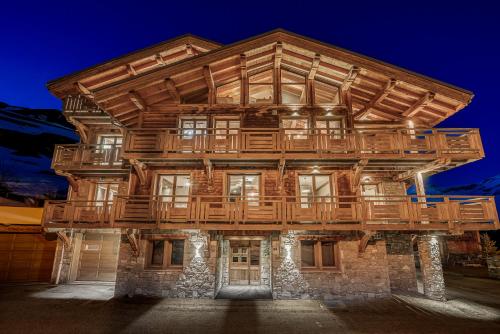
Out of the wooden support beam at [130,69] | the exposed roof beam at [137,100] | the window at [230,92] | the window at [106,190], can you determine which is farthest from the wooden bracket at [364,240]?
the wooden support beam at [130,69]

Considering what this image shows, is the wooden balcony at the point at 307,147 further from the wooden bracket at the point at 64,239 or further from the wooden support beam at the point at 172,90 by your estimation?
the wooden bracket at the point at 64,239

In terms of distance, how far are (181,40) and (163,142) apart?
8279 mm

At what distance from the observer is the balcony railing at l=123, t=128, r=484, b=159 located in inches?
481

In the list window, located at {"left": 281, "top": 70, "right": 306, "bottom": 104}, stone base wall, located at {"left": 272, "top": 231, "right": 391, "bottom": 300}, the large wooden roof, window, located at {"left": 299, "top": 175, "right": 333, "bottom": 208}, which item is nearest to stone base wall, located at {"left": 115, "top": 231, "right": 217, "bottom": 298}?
stone base wall, located at {"left": 272, "top": 231, "right": 391, "bottom": 300}

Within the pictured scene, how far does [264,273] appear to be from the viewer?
1411 centimetres

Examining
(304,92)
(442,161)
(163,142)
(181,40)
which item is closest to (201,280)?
(163,142)

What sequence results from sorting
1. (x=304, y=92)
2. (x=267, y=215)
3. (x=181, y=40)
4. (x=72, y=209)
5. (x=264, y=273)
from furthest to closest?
(x=181, y=40) < (x=304, y=92) < (x=264, y=273) < (x=72, y=209) < (x=267, y=215)

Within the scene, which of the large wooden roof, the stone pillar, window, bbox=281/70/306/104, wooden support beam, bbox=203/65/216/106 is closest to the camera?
the large wooden roof

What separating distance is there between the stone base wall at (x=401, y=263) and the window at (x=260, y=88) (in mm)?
10687

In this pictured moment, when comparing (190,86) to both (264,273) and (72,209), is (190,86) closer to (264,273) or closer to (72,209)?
(72,209)

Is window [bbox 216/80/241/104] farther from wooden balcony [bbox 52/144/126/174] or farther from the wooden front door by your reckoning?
the wooden front door

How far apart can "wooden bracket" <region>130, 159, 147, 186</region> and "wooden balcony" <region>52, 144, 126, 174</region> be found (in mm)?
2601

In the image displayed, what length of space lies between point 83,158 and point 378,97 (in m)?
17.0

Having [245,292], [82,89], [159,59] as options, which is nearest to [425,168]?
[245,292]
